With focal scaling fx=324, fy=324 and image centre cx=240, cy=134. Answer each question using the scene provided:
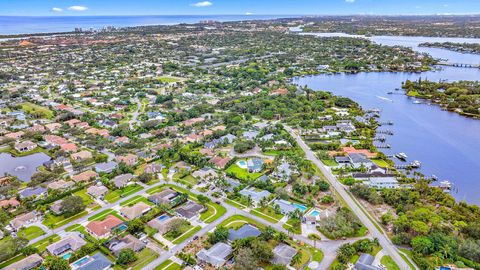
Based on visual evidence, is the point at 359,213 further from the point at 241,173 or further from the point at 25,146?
the point at 25,146

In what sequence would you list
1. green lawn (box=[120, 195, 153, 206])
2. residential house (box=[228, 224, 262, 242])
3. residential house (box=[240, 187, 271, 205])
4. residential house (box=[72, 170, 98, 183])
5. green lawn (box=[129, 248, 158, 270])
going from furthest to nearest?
residential house (box=[72, 170, 98, 183])
residential house (box=[240, 187, 271, 205])
green lawn (box=[120, 195, 153, 206])
residential house (box=[228, 224, 262, 242])
green lawn (box=[129, 248, 158, 270])

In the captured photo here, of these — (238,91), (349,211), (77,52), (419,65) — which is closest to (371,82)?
(419,65)

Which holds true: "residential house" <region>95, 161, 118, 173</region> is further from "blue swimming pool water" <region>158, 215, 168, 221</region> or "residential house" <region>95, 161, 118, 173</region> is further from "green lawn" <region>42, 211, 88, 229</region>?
"blue swimming pool water" <region>158, 215, 168, 221</region>

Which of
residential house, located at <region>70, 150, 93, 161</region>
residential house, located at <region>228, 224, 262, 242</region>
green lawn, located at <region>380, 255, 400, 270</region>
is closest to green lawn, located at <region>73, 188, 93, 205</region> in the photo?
residential house, located at <region>70, 150, 93, 161</region>

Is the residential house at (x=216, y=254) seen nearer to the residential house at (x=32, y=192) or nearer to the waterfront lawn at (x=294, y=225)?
the waterfront lawn at (x=294, y=225)

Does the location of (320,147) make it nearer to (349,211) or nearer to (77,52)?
(349,211)
